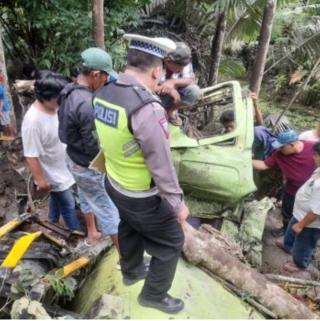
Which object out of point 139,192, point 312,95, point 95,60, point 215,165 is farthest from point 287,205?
point 312,95

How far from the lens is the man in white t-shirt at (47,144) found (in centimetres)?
356

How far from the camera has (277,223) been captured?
5.64 meters

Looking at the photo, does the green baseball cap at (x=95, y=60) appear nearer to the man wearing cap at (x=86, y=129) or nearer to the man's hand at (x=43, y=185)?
the man wearing cap at (x=86, y=129)

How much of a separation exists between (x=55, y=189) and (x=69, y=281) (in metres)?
1.27

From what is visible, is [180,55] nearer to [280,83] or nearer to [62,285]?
[62,285]

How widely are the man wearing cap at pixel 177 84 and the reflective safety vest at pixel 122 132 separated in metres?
1.70

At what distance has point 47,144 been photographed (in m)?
3.76

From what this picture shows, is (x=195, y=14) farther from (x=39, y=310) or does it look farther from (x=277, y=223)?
(x=39, y=310)

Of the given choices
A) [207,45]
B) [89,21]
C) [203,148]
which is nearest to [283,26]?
[207,45]

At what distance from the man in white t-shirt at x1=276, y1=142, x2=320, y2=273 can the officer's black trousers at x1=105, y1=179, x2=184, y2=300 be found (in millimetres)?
1880

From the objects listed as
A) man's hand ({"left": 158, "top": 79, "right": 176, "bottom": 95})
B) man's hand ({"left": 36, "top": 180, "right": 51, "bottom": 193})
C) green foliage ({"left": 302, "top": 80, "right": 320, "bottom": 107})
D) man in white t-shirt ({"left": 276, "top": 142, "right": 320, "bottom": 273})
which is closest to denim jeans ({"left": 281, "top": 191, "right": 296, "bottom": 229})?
man in white t-shirt ({"left": 276, "top": 142, "right": 320, "bottom": 273})

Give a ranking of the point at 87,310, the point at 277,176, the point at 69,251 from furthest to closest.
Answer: the point at 277,176
the point at 69,251
the point at 87,310

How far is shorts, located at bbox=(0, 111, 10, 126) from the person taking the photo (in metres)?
6.03

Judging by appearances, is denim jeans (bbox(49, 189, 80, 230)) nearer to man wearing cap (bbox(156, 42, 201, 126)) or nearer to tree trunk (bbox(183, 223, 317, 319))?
man wearing cap (bbox(156, 42, 201, 126))
